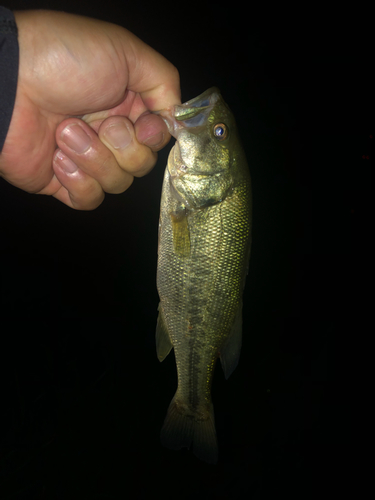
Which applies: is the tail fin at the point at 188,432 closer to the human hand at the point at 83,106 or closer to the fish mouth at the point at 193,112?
the human hand at the point at 83,106

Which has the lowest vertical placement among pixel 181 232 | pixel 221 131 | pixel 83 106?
pixel 181 232

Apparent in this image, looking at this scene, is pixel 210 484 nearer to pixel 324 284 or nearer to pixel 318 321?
pixel 318 321

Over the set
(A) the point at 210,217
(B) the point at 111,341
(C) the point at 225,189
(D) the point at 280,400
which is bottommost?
(D) the point at 280,400

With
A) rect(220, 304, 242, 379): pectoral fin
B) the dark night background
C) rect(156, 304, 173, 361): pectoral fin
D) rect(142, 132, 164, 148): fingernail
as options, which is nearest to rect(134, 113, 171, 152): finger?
rect(142, 132, 164, 148): fingernail

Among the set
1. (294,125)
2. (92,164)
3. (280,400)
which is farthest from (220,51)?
(280,400)

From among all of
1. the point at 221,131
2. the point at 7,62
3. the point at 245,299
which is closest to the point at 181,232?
the point at 221,131

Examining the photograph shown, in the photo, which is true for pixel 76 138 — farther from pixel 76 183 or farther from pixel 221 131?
Answer: pixel 221 131
